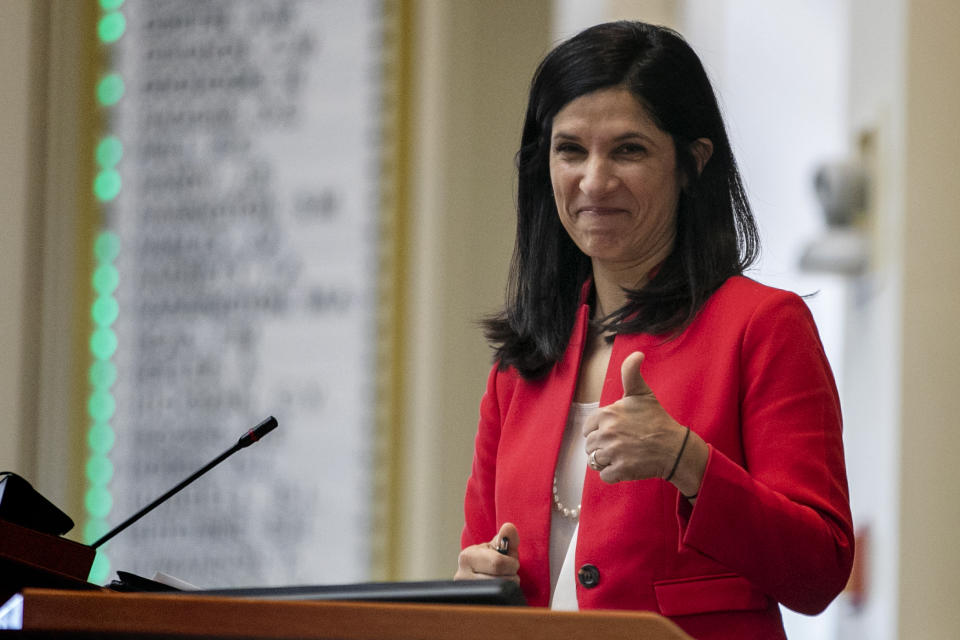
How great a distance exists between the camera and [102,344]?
360cm

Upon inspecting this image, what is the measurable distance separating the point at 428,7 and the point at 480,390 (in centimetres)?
101

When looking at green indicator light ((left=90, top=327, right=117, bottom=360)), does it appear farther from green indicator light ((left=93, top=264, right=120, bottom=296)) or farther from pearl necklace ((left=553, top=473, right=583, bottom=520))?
pearl necklace ((left=553, top=473, right=583, bottom=520))

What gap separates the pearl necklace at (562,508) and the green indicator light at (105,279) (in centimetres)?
223

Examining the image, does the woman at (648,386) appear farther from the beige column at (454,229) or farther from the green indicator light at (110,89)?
the green indicator light at (110,89)

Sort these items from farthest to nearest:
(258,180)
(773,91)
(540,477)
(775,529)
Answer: (773,91)
(258,180)
(540,477)
(775,529)

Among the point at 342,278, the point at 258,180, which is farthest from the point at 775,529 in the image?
the point at 258,180

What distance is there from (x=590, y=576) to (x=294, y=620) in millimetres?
595

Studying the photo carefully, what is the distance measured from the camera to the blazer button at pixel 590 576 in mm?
1572

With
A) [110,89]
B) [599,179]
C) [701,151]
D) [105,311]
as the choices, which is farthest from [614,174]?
[110,89]

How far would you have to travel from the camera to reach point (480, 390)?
327cm

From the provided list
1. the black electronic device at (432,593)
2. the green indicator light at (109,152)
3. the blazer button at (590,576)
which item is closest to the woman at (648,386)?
the blazer button at (590,576)

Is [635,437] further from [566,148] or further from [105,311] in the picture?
[105,311]

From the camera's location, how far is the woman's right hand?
5.15 ft

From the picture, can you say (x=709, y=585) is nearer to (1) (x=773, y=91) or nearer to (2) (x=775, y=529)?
(2) (x=775, y=529)
